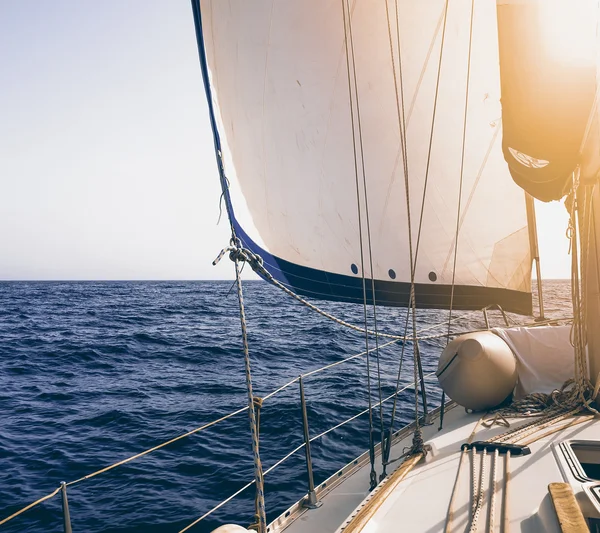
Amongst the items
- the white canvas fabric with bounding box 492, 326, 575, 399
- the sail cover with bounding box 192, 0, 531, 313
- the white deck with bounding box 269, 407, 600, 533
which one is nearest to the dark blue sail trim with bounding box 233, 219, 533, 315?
the sail cover with bounding box 192, 0, 531, 313

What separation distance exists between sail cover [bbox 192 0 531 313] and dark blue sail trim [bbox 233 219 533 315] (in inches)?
0.6

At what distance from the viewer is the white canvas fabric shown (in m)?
4.48

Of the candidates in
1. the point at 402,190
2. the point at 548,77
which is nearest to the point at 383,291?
the point at 402,190

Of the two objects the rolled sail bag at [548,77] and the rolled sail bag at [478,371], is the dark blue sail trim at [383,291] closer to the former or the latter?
the rolled sail bag at [478,371]

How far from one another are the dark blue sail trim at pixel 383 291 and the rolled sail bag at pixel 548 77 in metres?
2.54

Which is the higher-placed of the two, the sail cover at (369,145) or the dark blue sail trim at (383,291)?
the sail cover at (369,145)

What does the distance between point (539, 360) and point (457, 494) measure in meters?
2.50

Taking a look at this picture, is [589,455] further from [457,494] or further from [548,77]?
[548,77]

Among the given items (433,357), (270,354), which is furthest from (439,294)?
(270,354)

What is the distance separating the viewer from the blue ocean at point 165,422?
5.73 m

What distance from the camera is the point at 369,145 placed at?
543 centimetres

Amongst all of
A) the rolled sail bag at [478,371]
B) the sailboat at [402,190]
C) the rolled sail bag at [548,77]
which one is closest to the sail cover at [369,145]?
the sailboat at [402,190]

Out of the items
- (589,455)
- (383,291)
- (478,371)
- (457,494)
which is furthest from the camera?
(383,291)

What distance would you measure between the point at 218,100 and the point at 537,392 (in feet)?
14.9
